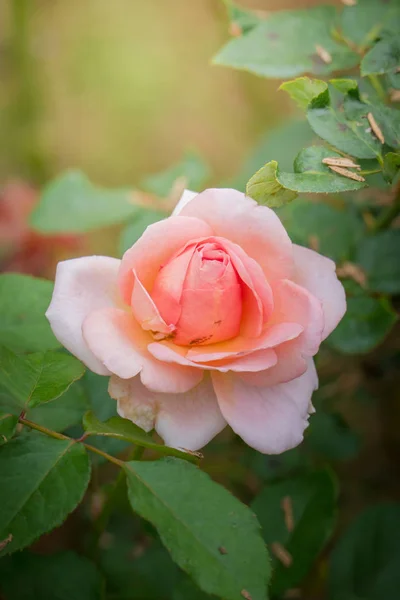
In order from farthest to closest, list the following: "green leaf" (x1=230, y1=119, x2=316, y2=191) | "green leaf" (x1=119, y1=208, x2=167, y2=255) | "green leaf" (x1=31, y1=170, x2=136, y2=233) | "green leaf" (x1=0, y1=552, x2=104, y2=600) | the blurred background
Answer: the blurred background → "green leaf" (x1=230, y1=119, x2=316, y2=191) → "green leaf" (x1=31, y1=170, x2=136, y2=233) → "green leaf" (x1=119, y1=208, x2=167, y2=255) → "green leaf" (x1=0, y1=552, x2=104, y2=600)

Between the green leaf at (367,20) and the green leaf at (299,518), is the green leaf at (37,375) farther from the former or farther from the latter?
the green leaf at (367,20)

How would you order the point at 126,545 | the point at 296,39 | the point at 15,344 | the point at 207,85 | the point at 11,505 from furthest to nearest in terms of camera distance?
the point at 207,85, the point at 126,545, the point at 296,39, the point at 15,344, the point at 11,505

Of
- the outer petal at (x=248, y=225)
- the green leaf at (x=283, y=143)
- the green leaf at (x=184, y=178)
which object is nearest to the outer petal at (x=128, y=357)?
the outer petal at (x=248, y=225)

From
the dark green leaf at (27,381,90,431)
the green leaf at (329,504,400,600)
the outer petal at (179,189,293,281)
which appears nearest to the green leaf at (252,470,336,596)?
the green leaf at (329,504,400,600)

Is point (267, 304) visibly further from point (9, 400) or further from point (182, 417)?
point (9, 400)

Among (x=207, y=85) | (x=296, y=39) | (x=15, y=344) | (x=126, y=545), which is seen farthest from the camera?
(x=207, y=85)

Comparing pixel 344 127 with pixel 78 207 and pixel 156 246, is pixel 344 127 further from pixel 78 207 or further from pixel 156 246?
pixel 78 207

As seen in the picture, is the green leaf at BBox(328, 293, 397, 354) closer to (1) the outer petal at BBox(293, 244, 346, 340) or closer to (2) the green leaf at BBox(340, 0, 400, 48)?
Answer: (1) the outer petal at BBox(293, 244, 346, 340)

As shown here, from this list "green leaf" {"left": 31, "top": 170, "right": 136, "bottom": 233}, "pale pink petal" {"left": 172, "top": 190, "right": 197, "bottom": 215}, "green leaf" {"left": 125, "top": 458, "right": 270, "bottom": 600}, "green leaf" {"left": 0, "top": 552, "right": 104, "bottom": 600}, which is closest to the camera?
"green leaf" {"left": 125, "top": 458, "right": 270, "bottom": 600}

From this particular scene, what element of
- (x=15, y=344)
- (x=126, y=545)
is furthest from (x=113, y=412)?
(x=126, y=545)
